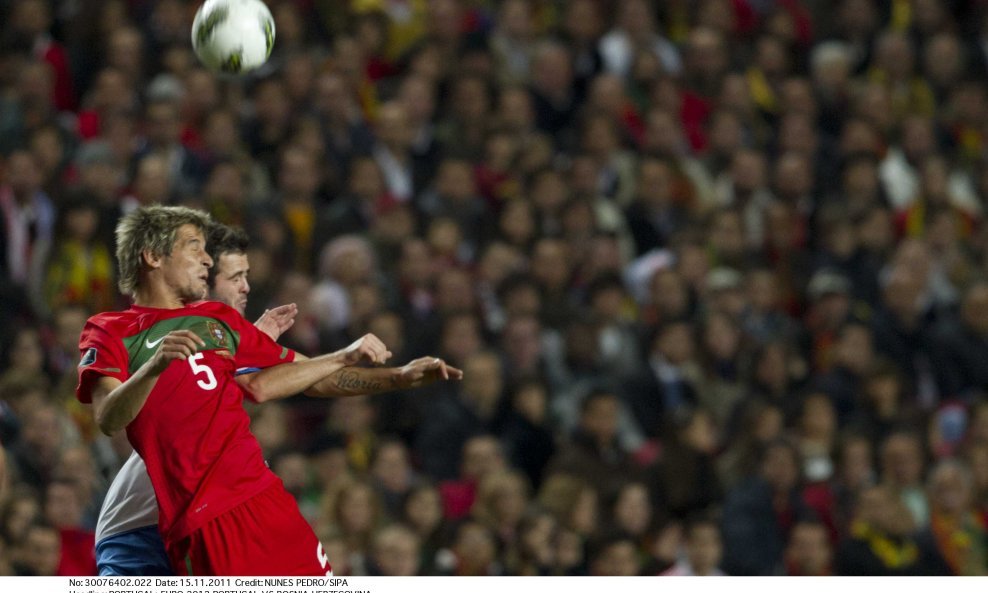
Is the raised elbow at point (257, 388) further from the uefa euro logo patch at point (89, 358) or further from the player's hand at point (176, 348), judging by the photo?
the player's hand at point (176, 348)

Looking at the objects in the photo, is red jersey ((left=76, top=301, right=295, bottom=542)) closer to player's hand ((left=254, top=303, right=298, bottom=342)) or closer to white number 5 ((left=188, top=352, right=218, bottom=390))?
white number 5 ((left=188, top=352, right=218, bottom=390))

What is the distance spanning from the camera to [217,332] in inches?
190

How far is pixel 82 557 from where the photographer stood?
7371mm

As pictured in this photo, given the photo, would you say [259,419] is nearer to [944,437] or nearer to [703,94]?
[944,437]

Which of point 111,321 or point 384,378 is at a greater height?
point 111,321

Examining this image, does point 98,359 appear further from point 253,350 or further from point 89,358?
point 253,350

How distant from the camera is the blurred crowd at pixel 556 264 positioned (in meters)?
8.38

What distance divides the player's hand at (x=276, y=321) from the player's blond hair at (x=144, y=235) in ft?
1.36

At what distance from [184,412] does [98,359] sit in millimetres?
272

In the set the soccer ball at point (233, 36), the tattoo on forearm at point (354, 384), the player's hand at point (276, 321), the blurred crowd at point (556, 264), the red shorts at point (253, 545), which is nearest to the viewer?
the red shorts at point (253, 545)

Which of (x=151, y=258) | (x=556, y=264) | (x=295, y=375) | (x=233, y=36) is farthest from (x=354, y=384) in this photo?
(x=556, y=264)

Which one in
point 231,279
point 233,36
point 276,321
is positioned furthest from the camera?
point 233,36

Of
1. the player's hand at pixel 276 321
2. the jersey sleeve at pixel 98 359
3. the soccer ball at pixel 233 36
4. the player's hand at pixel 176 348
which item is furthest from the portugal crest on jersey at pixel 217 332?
the soccer ball at pixel 233 36

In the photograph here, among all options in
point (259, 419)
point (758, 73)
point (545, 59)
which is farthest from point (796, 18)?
point (259, 419)
